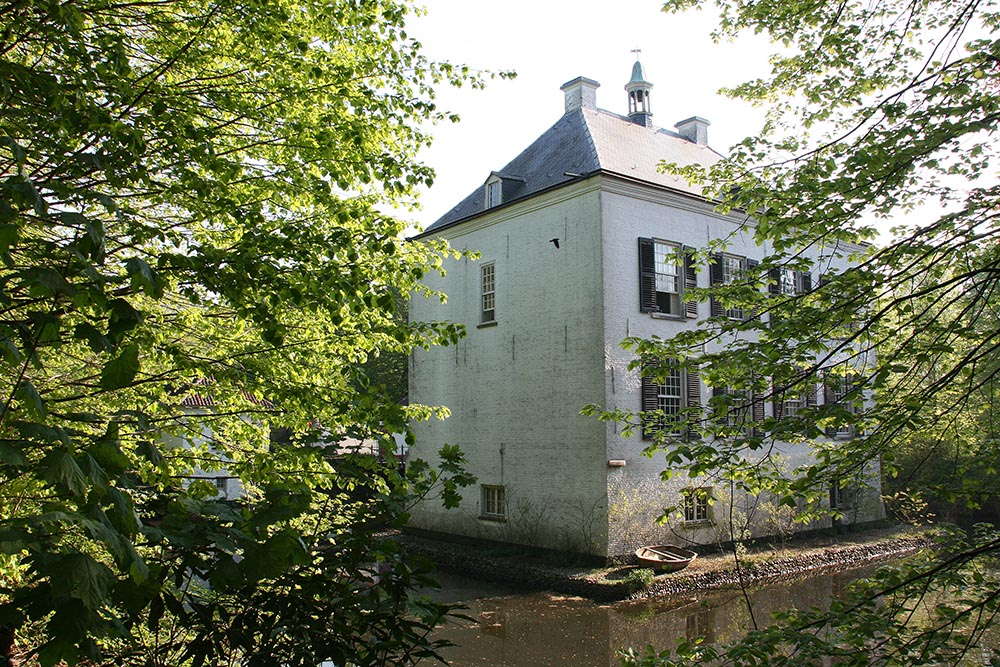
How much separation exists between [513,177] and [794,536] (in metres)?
11.3

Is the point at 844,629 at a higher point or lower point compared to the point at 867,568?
higher

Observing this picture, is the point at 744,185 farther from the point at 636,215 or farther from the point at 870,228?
the point at 636,215

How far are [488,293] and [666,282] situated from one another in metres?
4.47

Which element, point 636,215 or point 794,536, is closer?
point 636,215

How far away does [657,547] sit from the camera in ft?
50.5

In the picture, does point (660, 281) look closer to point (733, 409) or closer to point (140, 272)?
point (733, 409)

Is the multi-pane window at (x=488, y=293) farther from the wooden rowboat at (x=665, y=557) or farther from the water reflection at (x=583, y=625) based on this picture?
the water reflection at (x=583, y=625)

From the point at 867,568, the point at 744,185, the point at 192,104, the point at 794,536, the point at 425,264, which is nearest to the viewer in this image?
the point at 192,104

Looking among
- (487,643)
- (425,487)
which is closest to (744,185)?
(425,487)

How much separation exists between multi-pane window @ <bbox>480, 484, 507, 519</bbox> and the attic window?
701cm

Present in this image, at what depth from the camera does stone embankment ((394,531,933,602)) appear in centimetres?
1381

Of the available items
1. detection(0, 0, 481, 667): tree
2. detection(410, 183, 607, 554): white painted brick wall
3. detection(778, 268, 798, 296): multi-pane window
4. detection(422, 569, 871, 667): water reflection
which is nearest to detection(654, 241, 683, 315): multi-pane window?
detection(410, 183, 607, 554): white painted brick wall

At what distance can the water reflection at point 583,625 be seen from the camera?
35.2 feet

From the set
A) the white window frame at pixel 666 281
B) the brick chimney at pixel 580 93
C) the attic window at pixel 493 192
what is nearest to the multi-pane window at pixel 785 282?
the white window frame at pixel 666 281
